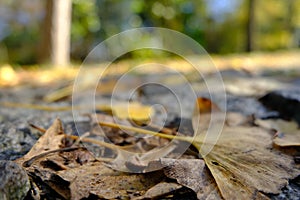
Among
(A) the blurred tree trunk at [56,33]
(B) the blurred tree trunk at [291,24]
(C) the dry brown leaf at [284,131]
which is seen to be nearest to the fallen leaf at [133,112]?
(C) the dry brown leaf at [284,131]

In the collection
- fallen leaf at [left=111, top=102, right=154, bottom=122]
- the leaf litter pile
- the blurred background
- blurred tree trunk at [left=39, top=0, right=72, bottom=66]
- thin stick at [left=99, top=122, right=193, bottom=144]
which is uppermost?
the blurred background

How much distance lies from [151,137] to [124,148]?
10cm

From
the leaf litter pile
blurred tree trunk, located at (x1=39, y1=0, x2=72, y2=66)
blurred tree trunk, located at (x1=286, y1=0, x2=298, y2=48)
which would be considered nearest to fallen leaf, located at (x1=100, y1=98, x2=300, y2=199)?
the leaf litter pile

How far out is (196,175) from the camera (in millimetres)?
678

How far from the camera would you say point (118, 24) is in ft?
27.0

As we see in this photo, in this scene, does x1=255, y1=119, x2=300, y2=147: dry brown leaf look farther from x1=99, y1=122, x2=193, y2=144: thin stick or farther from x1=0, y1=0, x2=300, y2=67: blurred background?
x1=0, y1=0, x2=300, y2=67: blurred background

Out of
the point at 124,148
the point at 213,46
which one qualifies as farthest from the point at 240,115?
the point at 213,46

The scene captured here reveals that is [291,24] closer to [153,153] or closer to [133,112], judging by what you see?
[133,112]

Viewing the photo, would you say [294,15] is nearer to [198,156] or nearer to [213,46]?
[213,46]

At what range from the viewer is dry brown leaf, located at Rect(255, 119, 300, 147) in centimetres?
83

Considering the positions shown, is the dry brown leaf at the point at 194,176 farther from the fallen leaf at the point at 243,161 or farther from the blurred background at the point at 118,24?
the blurred background at the point at 118,24

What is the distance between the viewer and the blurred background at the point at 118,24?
3719 mm

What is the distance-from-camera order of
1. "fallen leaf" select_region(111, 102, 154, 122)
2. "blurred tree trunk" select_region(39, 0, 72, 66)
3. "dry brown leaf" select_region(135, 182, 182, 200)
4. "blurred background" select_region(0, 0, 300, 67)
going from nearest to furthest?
"dry brown leaf" select_region(135, 182, 182, 200) → "fallen leaf" select_region(111, 102, 154, 122) → "blurred tree trunk" select_region(39, 0, 72, 66) → "blurred background" select_region(0, 0, 300, 67)

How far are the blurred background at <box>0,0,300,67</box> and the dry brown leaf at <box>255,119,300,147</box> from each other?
282 centimetres
